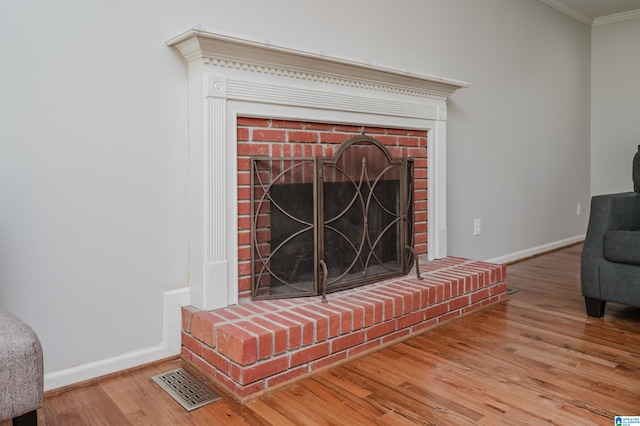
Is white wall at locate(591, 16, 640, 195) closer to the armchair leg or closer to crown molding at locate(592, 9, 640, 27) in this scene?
crown molding at locate(592, 9, 640, 27)

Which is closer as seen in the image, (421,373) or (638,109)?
(421,373)

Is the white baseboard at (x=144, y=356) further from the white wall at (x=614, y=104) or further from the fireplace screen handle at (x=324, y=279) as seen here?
the white wall at (x=614, y=104)

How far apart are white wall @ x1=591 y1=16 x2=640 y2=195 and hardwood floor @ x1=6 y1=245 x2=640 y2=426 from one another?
2.83 metres

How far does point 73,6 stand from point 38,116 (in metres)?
0.38

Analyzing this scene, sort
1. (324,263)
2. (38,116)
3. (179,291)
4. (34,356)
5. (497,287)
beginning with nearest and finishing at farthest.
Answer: (34,356)
(38,116)
(179,291)
(324,263)
(497,287)

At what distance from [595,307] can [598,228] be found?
1.21 feet

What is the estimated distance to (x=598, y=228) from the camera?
227 cm

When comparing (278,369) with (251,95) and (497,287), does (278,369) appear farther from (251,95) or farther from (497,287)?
(497,287)

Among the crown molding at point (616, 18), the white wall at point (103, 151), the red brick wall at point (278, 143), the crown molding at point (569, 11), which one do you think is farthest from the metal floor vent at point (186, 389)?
the crown molding at point (616, 18)

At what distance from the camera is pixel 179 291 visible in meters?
1.88

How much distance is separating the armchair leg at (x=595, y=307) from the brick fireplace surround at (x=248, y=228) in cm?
53

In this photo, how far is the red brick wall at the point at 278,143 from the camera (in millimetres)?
1918

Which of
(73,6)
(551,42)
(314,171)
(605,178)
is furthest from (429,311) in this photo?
(605,178)

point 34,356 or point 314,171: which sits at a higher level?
point 314,171
